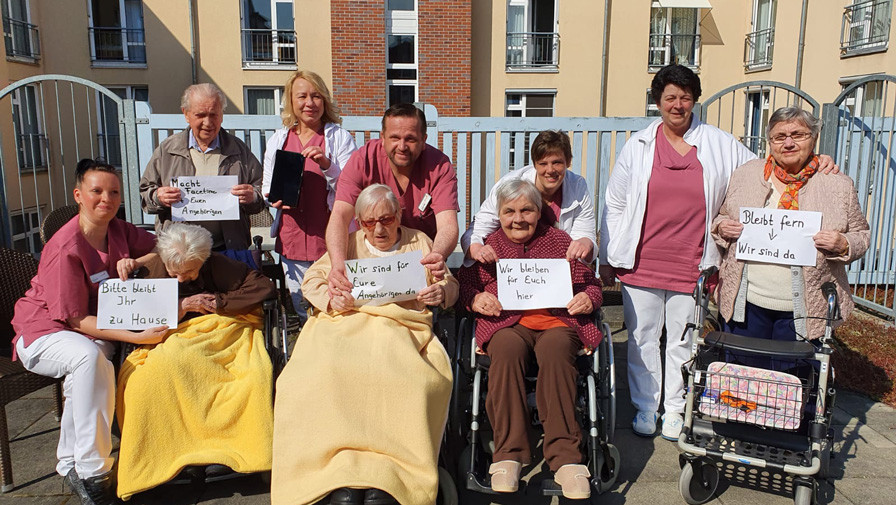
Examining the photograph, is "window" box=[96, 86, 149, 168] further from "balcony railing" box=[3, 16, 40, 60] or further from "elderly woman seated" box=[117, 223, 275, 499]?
"elderly woman seated" box=[117, 223, 275, 499]

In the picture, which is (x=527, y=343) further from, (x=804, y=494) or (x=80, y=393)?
(x=80, y=393)

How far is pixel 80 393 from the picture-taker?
3.20m

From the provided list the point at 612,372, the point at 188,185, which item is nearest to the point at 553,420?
the point at 612,372

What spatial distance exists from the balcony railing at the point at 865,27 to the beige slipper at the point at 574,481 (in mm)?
14568

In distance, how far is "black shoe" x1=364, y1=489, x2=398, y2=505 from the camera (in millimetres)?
2795

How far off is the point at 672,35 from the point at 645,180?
1664 centimetres

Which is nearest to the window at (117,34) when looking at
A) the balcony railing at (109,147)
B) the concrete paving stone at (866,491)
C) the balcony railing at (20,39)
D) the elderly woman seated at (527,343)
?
the balcony railing at (20,39)

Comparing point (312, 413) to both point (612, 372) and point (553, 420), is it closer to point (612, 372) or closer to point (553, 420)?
point (553, 420)

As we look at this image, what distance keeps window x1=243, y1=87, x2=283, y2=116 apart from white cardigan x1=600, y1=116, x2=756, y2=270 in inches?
591

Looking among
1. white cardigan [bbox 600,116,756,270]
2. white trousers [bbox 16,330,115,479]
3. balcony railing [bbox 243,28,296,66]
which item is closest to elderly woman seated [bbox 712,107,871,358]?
white cardigan [bbox 600,116,756,270]

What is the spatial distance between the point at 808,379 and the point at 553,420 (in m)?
→ 1.33

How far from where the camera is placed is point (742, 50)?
18.8m

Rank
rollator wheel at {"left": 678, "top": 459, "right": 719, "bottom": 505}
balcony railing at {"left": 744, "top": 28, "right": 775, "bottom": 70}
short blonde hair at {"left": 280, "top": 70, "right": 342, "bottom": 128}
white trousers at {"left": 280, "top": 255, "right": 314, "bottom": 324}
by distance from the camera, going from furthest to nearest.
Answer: balcony railing at {"left": 744, "top": 28, "right": 775, "bottom": 70}, white trousers at {"left": 280, "top": 255, "right": 314, "bottom": 324}, short blonde hair at {"left": 280, "top": 70, "right": 342, "bottom": 128}, rollator wheel at {"left": 678, "top": 459, "right": 719, "bottom": 505}

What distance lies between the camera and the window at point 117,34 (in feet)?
56.1
